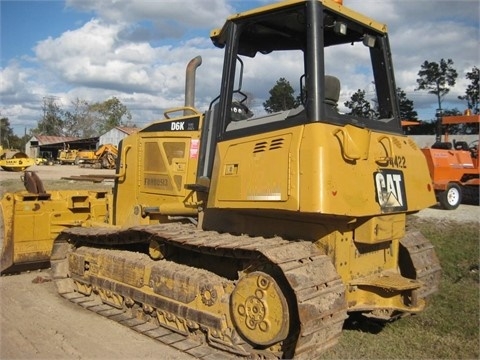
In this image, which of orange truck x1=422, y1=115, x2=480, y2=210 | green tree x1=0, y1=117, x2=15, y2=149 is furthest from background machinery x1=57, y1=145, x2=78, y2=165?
orange truck x1=422, y1=115, x2=480, y2=210

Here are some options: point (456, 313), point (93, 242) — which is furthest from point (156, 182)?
point (456, 313)

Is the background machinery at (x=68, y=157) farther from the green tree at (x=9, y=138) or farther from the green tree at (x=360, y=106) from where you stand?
the green tree at (x=360, y=106)

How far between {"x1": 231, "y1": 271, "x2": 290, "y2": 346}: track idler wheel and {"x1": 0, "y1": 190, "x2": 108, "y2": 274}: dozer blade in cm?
336

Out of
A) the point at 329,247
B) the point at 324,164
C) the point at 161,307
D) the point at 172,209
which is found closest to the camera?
the point at 324,164

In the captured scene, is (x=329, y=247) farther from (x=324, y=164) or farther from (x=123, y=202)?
(x=123, y=202)

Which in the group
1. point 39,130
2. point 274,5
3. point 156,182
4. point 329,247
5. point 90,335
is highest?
point 39,130

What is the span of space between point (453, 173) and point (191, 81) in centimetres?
1091

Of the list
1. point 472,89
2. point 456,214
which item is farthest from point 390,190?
point 472,89

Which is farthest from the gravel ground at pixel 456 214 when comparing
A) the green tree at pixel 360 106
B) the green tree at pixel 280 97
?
the green tree at pixel 280 97

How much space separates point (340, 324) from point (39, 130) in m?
99.5

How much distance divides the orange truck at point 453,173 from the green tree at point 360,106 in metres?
9.44

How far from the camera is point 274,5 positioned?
4.48m

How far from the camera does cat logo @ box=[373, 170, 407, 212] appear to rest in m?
4.36

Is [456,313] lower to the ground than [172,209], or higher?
lower
